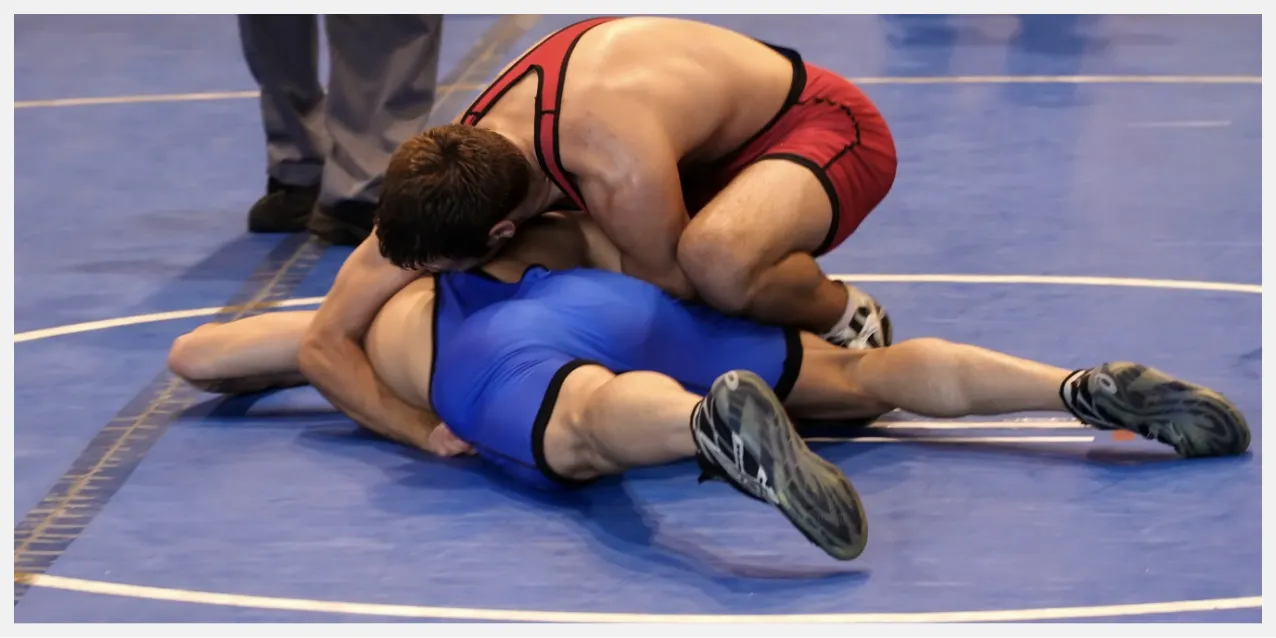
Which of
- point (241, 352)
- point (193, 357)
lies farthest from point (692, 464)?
point (193, 357)

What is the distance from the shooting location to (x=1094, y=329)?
3.92m

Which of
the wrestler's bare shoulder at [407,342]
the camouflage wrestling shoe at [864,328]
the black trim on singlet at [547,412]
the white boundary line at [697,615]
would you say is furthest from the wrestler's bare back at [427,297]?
the white boundary line at [697,615]

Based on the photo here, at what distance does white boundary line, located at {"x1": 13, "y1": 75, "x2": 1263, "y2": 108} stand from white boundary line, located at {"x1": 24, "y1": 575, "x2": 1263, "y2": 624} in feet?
12.9

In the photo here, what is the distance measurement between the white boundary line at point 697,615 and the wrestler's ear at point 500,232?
0.79 meters

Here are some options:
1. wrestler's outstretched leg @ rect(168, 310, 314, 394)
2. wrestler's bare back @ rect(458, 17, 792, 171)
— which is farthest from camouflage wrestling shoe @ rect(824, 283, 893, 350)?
wrestler's outstretched leg @ rect(168, 310, 314, 394)

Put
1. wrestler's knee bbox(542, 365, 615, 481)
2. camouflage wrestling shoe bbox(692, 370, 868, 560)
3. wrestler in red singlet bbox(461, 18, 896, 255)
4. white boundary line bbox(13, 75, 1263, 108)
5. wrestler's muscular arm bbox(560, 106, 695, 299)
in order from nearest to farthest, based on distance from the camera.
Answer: camouflage wrestling shoe bbox(692, 370, 868, 560)
wrestler's knee bbox(542, 365, 615, 481)
wrestler's muscular arm bbox(560, 106, 695, 299)
wrestler in red singlet bbox(461, 18, 896, 255)
white boundary line bbox(13, 75, 1263, 108)

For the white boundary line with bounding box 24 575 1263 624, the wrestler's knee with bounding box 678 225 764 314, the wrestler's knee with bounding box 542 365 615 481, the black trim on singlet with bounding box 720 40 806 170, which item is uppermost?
the black trim on singlet with bounding box 720 40 806 170

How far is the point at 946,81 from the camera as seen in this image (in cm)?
647

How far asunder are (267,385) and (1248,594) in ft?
6.83

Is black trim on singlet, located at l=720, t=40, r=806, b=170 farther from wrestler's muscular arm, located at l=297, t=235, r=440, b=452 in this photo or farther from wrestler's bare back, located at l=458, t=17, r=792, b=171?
wrestler's muscular arm, located at l=297, t=235, r=440, b=452

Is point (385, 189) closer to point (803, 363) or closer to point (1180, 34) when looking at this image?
point (803, 363)

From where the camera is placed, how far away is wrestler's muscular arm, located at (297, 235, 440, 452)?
3.43 meters

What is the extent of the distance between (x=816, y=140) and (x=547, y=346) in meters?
0.90

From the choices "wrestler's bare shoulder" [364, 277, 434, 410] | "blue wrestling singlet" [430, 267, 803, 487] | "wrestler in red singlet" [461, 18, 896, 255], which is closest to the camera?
"blue wrestling singlet" [430, 267, 803, 487]
